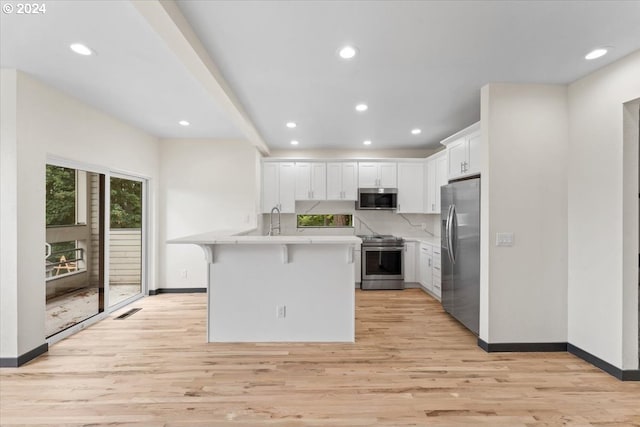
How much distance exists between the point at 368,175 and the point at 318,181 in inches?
37.8

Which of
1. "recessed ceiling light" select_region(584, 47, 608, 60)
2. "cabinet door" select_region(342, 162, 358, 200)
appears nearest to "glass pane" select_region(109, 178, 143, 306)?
"cabinet door" select_region(342, 162, 358, 200)

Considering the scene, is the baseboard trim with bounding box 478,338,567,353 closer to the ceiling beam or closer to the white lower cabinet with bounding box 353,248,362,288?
the white lower cabinet with bounding box 353,248,362,288

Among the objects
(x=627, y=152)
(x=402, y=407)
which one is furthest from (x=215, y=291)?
(x=627, y=152)

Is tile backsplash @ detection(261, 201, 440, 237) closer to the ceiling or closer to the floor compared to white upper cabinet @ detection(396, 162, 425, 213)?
closer to the floor

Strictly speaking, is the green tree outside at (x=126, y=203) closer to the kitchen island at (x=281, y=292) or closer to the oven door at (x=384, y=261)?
the kitchen island at (x=281, y=292)

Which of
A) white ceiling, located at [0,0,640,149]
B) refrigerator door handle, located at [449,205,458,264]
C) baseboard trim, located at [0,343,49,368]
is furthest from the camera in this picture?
refrigerator door handle, located at [449,205,458,264]

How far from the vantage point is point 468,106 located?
346cm

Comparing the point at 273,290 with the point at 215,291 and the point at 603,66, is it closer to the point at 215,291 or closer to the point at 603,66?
the point at 215,291

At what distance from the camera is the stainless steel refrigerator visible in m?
3.12

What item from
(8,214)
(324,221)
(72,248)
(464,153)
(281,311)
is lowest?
(281,311)

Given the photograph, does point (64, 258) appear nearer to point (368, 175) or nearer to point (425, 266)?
point (368, 175)

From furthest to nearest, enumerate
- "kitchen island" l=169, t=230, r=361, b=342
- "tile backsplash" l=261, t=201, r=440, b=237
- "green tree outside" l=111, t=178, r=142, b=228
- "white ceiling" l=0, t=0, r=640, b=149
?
"tile backsplash" l=261, t=201, r=440, b=237
"green tree outside" l=111, t=178, r=142, b=228
"kitchen island" l=169, t=230, r=361, b=342
"white ceiling" l=0, t=0, r=640, b=149

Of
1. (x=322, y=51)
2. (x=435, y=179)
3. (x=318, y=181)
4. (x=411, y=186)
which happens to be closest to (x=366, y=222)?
(x=411, y=186)

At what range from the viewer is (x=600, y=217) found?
255cm
